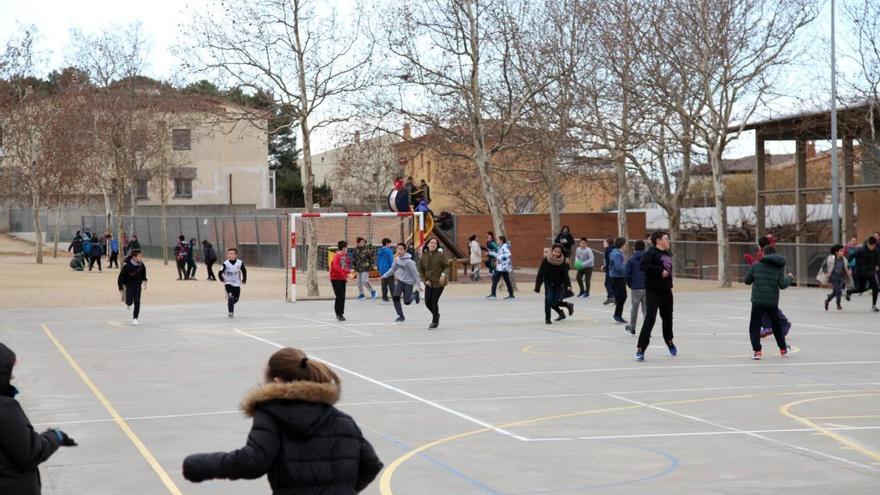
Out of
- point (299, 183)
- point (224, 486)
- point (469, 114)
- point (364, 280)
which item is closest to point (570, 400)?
point (224, 486)

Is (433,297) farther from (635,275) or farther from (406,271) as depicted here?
(635,275)

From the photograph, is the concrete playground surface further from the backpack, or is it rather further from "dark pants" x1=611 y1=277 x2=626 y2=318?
the backpack

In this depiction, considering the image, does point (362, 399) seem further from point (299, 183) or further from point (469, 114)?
point (299, 183)

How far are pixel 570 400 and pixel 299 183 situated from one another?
86169mm

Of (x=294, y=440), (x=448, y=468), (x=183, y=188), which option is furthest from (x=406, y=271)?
(x=183, y=188)

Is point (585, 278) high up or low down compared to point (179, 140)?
down

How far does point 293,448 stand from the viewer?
16.1 feet

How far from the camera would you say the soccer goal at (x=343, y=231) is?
35.1 meters

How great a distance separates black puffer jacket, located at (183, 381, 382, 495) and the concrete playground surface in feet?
13.1

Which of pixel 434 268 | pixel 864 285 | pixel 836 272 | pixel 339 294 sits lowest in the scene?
pixel 864 285

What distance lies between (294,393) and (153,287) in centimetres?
3802

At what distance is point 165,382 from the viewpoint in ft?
51.9

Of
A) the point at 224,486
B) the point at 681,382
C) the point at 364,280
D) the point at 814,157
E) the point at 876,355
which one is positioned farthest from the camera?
the point at 814,157

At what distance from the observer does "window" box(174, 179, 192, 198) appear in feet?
289
